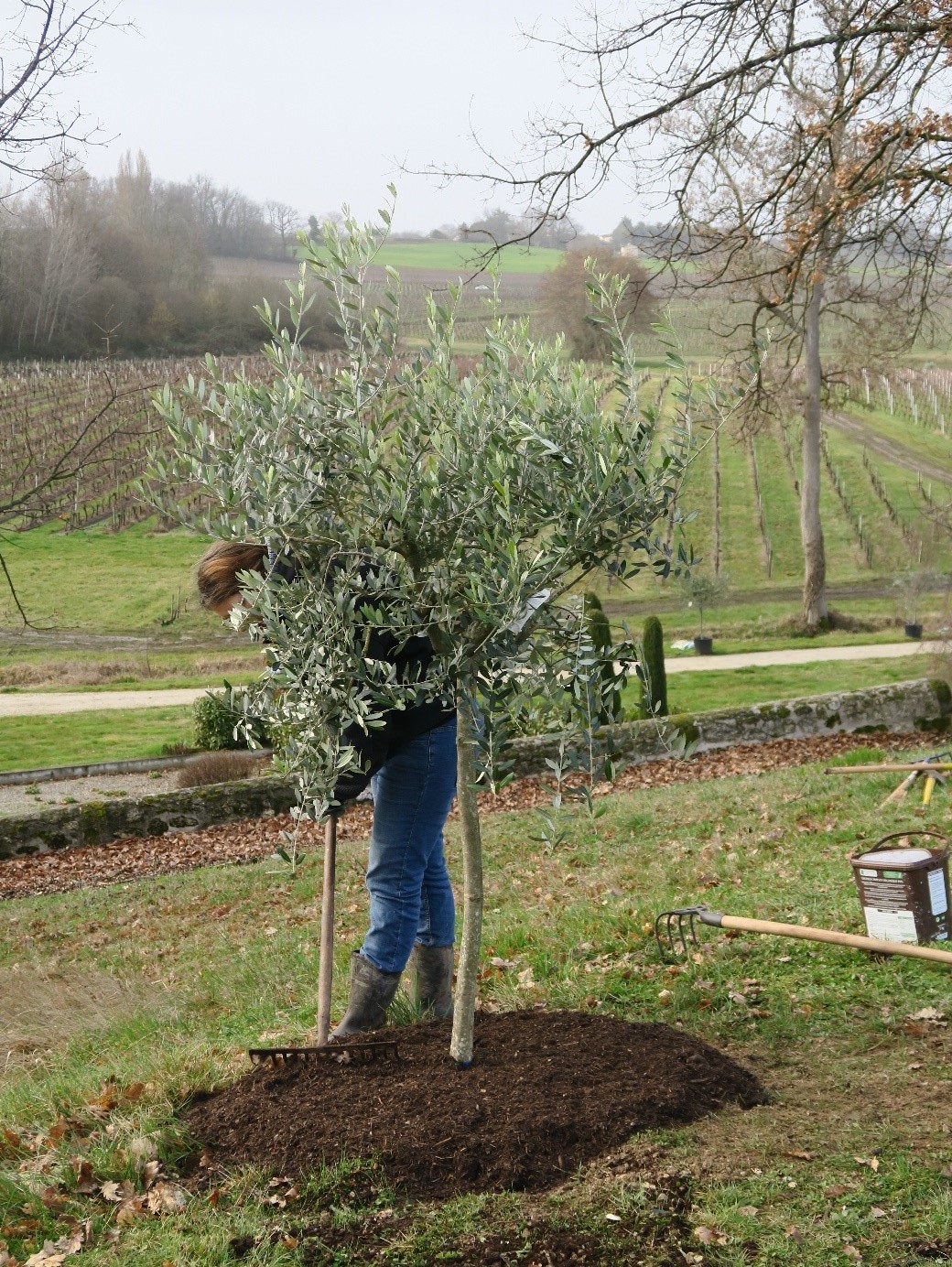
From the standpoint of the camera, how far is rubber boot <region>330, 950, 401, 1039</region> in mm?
3625

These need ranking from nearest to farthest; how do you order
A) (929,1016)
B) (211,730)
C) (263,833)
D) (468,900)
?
(468,900), (929,1016), (263,833), (211,730)

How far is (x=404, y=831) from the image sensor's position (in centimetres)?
355

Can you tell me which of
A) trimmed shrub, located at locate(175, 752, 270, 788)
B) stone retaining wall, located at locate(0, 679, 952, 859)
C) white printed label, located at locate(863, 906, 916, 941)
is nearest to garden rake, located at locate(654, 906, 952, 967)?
white printed label, located at locate(863, 906, 916, 941)

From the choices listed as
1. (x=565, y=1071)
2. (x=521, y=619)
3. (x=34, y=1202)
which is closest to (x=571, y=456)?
(x=521, y=619)

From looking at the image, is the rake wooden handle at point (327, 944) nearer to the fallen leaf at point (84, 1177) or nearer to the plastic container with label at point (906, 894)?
the fallen leaf at point (84, 1177)

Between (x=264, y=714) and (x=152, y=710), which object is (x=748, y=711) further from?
(x=264, y=714)

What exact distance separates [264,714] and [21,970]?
5.15 m

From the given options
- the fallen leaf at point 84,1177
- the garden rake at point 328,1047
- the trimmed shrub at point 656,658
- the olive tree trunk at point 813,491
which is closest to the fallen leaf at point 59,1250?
the fallen leaf at point 84,1177

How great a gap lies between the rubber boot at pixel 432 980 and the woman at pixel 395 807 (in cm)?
17

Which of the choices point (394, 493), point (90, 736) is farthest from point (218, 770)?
point (394, 493)

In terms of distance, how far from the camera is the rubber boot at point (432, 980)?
388 cm

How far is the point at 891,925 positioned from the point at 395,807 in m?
2.54

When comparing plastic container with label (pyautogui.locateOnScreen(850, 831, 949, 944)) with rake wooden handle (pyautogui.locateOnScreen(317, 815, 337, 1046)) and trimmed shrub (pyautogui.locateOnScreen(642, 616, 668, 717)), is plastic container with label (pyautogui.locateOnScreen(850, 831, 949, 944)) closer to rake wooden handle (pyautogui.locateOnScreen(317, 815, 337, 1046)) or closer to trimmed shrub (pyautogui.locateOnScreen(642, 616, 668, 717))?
rake wooden handle (pyautogui.locateOnScreen(317, 815, 337, 1046))

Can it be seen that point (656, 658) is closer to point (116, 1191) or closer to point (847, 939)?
point (847, 939)
